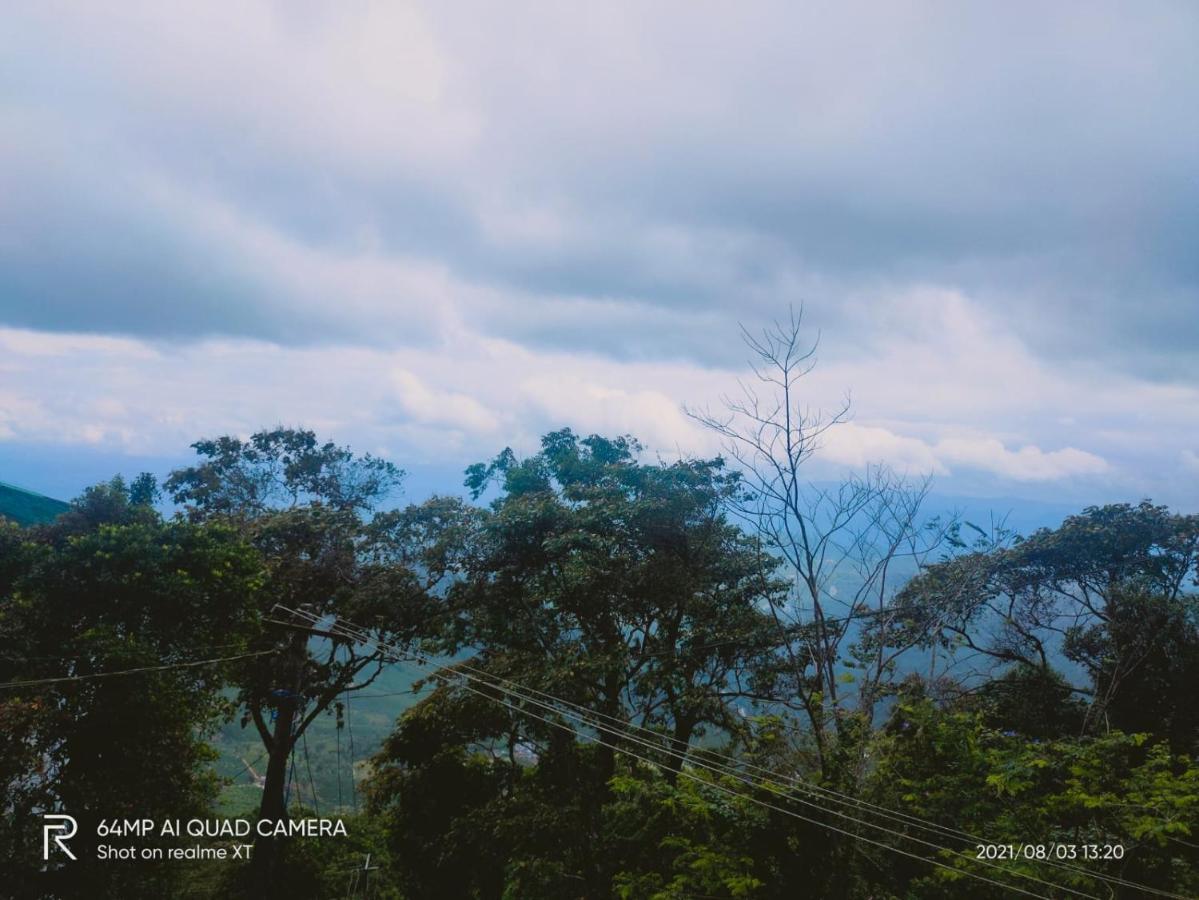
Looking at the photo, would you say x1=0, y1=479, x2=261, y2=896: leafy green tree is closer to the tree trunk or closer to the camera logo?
the camera logo

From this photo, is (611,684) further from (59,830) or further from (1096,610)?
(1096,610)

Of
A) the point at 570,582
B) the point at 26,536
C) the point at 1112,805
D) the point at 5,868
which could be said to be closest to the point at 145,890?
the point at 5,868

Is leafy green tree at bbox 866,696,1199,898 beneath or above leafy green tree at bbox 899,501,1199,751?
beneath

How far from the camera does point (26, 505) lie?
1531cm

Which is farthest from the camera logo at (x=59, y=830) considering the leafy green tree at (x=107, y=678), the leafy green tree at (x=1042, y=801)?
the leafy green tree at (x=1042, y=801)

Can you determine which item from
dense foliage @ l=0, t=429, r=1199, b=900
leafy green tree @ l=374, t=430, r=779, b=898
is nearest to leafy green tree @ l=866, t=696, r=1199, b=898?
dense foliage @ l=0, t=429, r=1199, b=900

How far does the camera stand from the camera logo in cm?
939

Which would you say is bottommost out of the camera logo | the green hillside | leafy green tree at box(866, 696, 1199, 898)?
the camera logo

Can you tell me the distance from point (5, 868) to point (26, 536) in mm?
4924

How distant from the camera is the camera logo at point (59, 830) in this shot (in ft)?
30.8

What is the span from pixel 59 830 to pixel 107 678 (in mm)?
1957

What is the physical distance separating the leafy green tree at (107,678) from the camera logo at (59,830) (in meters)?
0.09

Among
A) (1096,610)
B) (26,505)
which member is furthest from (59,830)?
(1096,610)

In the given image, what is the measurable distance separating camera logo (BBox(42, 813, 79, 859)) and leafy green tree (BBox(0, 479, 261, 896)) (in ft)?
0.30
